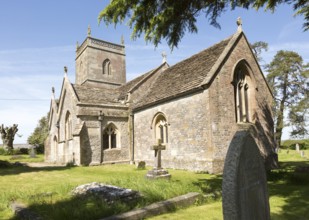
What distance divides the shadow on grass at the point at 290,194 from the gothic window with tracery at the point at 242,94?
5.19 meters

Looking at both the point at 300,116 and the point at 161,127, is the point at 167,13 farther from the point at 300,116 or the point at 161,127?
the point at 300,116

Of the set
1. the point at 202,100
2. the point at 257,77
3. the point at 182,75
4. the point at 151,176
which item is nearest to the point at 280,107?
the point at 257,77

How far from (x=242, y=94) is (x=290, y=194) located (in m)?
9.33

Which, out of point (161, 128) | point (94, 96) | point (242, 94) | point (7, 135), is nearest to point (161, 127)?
point (161, 128)

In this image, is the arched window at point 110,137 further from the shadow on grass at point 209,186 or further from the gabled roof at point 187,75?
the shadow on grass at point 209,186

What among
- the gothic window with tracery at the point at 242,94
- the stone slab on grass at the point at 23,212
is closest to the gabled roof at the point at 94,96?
the gothic window with tracery at the point at 242,94

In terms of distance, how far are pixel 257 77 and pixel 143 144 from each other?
950 cm

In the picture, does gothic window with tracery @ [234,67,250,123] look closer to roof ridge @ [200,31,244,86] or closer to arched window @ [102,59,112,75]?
roof ridge @ [200,31,244,86]

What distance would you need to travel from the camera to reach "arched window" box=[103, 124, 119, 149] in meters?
20.2

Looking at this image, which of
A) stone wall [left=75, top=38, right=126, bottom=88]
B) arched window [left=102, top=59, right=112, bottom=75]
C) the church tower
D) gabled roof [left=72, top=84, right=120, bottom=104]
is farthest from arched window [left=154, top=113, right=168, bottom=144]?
arched window [left=102, top=59, right=112, bottom=75]

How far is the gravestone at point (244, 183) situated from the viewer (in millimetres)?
3312

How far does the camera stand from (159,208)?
586cm

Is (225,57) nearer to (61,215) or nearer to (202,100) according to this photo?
(202,100)

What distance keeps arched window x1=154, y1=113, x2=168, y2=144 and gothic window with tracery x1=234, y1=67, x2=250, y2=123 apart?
4.85m
